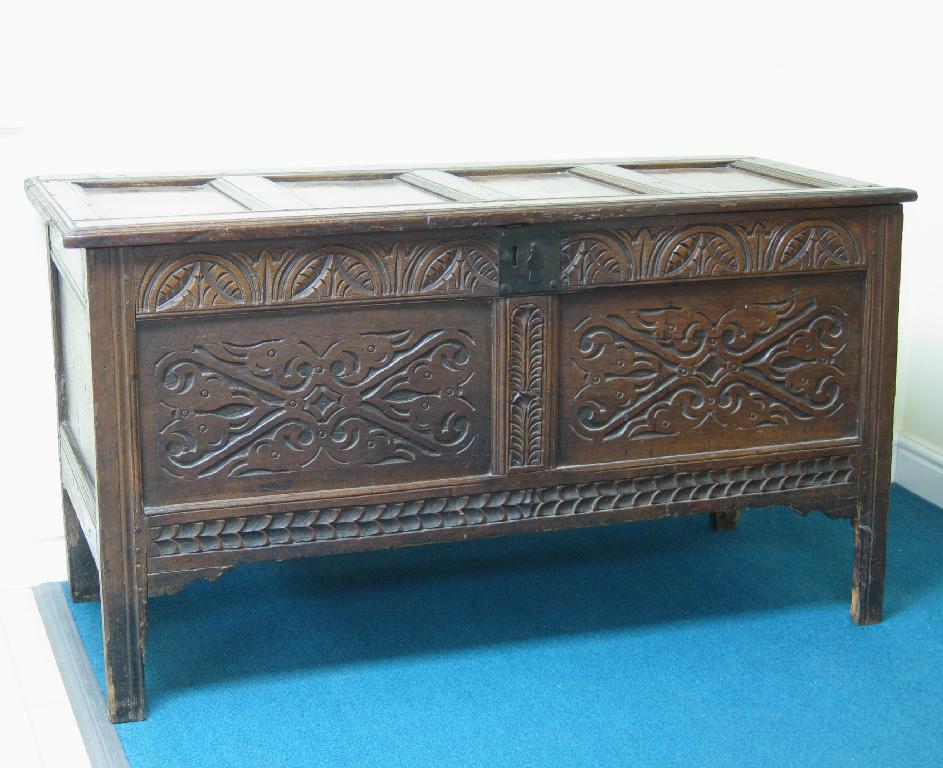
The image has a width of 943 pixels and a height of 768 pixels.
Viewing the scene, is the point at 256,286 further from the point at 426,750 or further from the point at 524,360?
the point at 426,750

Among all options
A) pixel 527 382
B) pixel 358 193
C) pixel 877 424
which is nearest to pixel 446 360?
pixel 527 382

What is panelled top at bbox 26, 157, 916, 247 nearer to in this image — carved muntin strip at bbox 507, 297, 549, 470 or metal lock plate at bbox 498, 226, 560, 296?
metal lock plate at bbox 498, 226, 560, 296

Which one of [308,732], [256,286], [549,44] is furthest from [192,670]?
[549,44]

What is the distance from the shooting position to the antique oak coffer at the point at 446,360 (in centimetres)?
248

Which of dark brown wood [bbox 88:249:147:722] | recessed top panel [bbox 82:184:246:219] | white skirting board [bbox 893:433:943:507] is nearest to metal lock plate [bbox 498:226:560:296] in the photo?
recessed top panel [bbox 82:184:246:219]

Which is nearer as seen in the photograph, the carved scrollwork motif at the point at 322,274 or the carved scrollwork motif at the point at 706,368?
the carved scrollwork motif at the point at 322,274

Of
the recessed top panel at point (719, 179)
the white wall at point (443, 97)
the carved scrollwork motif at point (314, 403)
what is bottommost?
the carved scrollwork motif at point (314, 403)

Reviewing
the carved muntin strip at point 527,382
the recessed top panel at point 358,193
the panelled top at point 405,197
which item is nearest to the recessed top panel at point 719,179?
the panelled top at point 405,197

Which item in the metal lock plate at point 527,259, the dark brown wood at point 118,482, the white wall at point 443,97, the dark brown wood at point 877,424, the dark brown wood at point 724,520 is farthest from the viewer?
the dark brown wood at point 724,520

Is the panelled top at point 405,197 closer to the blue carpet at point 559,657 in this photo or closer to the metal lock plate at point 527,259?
the metal lock plate at point 527,259

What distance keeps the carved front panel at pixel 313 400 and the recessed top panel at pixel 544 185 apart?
1.02 feet

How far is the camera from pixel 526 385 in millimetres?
2697

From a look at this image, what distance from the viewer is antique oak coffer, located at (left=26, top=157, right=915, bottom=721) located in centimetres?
248

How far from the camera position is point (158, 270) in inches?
95.2
